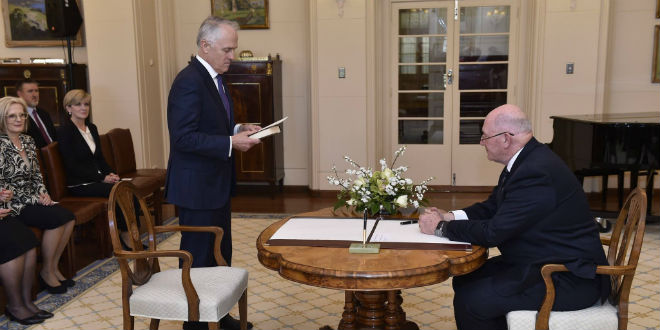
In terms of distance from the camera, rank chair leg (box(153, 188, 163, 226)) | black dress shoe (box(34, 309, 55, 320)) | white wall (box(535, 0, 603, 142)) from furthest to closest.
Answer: white wall (box(535, 0, 603, 142))
chair leg (box(153, 188, 163, 226))
black dress shoe (box(34, 309, 55, 320))

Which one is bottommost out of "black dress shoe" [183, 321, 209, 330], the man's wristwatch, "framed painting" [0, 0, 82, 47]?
"black dress shoe" [183, 321, 209, 330]

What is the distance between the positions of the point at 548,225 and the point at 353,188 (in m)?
1.09

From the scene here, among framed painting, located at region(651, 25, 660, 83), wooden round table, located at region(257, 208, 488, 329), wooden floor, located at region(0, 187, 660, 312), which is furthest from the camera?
framed painting, located at region(651, 25, 660, 83)

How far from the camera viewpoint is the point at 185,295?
3047mm

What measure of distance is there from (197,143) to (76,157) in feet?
9.00

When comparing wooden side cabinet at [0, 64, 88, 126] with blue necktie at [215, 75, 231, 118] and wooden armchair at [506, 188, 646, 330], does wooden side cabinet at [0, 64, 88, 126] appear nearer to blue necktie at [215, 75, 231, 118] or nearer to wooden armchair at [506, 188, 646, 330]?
blue necktie at [215, 75, 231, 118]

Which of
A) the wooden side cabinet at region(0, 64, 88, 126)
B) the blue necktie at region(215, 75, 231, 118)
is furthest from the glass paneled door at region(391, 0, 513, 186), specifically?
the blue necktie at region(215, 75, 231, 118)

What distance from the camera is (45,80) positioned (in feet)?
24.7

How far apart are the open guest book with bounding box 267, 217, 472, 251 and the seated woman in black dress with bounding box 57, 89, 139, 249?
2.83 m

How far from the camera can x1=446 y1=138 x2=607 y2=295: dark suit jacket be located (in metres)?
2.76

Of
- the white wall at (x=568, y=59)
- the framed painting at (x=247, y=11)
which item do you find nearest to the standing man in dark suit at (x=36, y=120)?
the framed painting at (x=247, y=11)

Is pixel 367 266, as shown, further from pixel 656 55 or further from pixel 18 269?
pixel 656 55

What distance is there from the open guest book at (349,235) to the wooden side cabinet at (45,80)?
207 inches

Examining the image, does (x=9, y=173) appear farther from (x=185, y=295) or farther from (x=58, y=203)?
(x=185, y=295)
